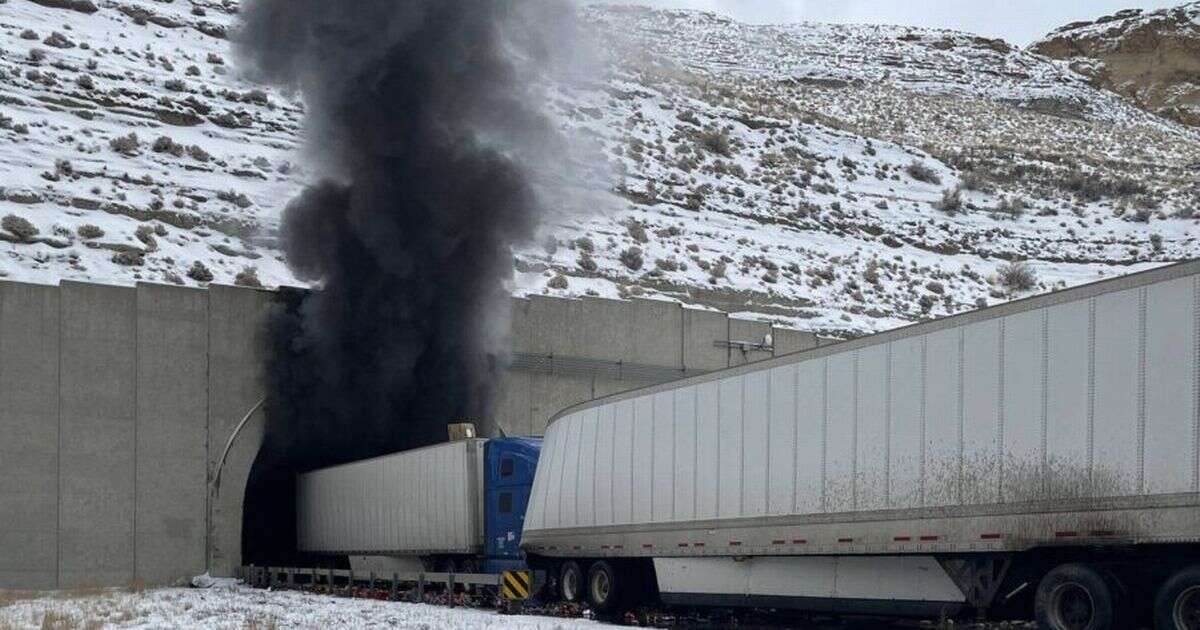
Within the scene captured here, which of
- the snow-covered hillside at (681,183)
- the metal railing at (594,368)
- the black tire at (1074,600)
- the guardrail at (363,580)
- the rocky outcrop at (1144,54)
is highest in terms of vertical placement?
the rocky outcrop at (1144,54)

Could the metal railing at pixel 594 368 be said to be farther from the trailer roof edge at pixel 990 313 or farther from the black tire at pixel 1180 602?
the black tire at pixel 1180 602

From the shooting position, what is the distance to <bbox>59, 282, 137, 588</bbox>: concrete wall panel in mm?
31781

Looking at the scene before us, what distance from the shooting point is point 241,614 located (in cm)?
2109

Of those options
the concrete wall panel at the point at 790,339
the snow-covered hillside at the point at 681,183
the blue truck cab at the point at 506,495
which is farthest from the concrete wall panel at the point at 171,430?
the concrete wall panel at the point at 790,339

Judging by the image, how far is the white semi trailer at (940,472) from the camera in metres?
12.7

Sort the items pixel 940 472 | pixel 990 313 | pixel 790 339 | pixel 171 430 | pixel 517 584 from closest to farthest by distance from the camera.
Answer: pixel 990 313, pixel 940 472, pixel 517 584, pixel 171 430, pixel 790 339

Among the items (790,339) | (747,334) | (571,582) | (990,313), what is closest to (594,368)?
(747,334)

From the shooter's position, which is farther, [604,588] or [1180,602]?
[604,588]

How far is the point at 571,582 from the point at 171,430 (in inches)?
565

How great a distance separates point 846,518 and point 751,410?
238 centimetres

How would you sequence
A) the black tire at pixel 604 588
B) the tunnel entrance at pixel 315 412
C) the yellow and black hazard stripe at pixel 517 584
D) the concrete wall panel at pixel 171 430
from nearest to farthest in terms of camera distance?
the black tire at pixel 604 588 → the yellow and black hazard stripe at pixel 517 584 → the concrete wall panel at pixel 171 430 → the tunnel entrance at pixel 315 412

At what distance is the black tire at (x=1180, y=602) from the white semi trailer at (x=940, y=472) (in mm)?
19

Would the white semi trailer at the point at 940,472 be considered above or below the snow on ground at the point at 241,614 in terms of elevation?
above

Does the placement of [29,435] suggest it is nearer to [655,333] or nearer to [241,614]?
[241,614]
